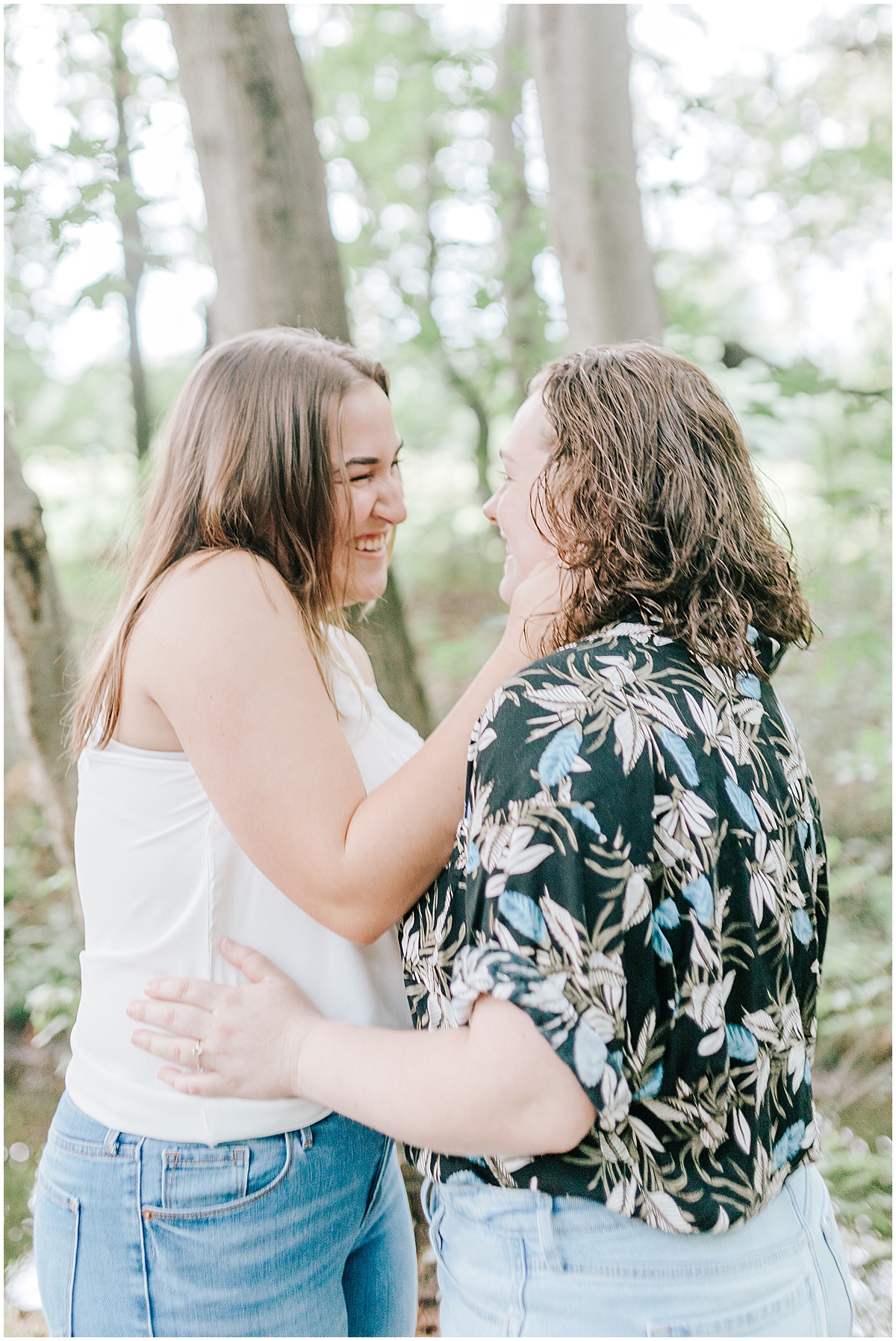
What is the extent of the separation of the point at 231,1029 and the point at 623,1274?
619 mm

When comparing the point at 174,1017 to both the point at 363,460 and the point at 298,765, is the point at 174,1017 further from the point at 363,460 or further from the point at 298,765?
the point at 363,460

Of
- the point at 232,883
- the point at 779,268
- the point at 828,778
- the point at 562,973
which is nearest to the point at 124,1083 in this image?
the point at 232,883

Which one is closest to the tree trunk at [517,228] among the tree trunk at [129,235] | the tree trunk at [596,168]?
the tree trunk at [596,168]

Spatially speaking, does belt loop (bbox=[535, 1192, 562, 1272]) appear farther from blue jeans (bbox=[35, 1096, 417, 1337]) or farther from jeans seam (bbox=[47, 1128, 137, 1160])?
jeans seam (bbox=[47, 1128, 137, 1160])

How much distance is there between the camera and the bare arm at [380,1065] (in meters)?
1.02

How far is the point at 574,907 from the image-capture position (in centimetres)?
100

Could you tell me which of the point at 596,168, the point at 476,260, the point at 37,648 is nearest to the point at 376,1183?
the point at 37,648

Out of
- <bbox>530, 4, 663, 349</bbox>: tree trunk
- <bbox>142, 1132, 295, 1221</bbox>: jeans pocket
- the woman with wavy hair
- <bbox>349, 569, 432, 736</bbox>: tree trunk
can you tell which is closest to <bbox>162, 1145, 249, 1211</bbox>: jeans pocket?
<bbox>142, 1132, 295, 1221</bbox>: jeans pocket

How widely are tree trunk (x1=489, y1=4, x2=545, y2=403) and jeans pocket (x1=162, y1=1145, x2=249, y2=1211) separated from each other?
3.35 metres

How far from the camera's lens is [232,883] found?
1436mm

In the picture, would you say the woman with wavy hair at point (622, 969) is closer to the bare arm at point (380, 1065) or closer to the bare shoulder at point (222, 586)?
the bare arm at point (380, 1065)

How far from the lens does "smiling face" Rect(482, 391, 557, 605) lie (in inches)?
57.9

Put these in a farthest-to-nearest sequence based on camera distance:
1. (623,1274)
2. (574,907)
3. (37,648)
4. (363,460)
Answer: (37,648), (363,460), (623,1274), (574,907)

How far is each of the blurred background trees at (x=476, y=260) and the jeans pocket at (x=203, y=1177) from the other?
3.71ft
